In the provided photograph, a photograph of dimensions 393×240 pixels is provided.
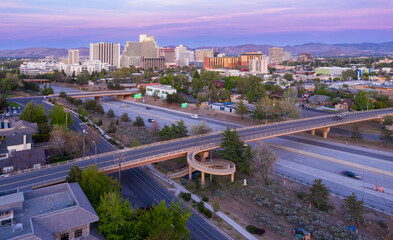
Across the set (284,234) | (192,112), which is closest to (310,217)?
(284,234)

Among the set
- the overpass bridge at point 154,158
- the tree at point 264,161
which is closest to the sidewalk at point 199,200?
the overpass bridge at point 154,158

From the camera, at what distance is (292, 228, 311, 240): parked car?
2017 cm

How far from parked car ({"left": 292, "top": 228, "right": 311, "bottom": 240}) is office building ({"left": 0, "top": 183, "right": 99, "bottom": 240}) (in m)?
13.8

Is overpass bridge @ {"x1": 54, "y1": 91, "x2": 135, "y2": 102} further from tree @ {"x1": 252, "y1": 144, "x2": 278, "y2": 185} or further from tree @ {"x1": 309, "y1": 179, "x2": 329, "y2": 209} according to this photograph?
tree @ {"x1": 309, "y1": 179, "x2": 329, "y2": 209}

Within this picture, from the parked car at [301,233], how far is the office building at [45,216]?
13.8 meters

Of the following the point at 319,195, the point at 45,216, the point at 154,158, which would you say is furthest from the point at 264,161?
the point at 45,216

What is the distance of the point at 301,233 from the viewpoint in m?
20.4

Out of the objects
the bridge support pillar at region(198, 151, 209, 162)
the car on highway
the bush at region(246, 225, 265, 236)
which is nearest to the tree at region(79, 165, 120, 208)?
the bush at region(246, 225, 265, 236)

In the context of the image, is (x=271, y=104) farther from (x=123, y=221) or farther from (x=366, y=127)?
(x=123, y=221)

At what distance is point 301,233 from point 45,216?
1668 centimetres

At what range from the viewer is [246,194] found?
2672 centimetres

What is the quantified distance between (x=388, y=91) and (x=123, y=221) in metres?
90.2

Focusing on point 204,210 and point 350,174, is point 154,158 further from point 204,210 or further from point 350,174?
point 350,174

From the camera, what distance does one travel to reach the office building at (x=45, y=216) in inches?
570
